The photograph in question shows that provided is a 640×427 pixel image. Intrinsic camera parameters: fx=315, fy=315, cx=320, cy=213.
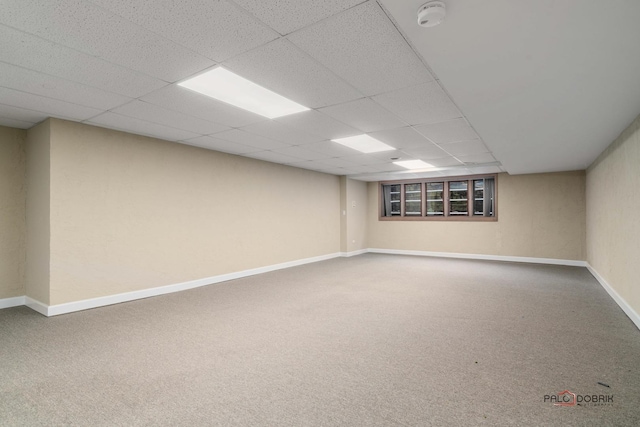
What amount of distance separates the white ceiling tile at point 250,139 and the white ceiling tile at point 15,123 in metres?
2.32

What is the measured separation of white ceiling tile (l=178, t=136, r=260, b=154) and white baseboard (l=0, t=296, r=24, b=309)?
3069mm

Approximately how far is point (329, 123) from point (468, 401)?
3.20 m

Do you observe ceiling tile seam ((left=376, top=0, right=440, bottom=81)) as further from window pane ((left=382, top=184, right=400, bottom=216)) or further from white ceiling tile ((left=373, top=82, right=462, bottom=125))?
window pane ((left=382, top=184, right=400, bottom=216))

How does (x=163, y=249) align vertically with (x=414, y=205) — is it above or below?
below

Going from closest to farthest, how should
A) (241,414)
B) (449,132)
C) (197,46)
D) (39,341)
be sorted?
(241,414)
(197,46)
(39,341)
(449,132)

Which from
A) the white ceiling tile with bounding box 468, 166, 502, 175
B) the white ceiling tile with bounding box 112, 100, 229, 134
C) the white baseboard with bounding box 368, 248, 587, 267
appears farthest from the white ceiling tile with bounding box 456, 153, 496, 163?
the white ceiling tile with bounding box 112, 100, 229, 134

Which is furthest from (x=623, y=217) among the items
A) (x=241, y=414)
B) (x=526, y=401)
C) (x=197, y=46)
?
(x=197, y=46)

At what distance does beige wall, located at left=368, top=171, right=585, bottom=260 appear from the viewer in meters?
7.46

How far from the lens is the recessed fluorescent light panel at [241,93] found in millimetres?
2836

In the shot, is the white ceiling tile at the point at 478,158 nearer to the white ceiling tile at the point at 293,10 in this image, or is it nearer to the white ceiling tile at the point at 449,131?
the white ceiling tile at the point at 449,131

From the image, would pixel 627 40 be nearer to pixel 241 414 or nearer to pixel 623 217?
pixel 623 217

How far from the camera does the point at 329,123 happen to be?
402 centimetres

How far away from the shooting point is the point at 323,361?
8.68ft

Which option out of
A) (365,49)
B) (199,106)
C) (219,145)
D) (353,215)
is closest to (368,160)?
(219,145)
